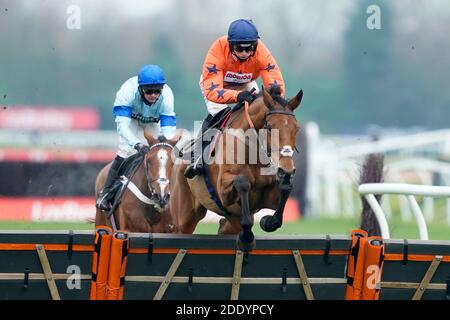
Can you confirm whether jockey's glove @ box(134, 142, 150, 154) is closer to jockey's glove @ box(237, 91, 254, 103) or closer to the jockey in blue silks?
the jockey in blue silks

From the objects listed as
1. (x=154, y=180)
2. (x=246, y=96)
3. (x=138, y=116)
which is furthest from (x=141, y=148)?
(x=246, y=96)

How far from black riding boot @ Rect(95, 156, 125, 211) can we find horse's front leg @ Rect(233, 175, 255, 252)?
1952 millimetres

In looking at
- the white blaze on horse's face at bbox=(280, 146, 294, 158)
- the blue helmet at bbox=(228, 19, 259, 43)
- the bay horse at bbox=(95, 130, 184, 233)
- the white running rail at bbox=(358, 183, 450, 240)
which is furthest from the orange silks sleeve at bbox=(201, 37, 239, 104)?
the white running rail at bbox=(358, 183, 450, 240)

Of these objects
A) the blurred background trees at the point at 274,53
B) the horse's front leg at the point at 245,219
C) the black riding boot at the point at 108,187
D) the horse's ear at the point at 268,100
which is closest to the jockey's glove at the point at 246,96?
the horse's ear at the point at 268,100

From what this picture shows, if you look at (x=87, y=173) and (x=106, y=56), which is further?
(x=106, y=56)

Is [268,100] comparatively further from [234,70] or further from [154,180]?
[154,180]

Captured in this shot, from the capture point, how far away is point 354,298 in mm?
6023

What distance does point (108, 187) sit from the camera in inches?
340

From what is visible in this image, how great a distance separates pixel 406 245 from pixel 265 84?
1807mm

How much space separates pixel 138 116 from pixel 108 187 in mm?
625

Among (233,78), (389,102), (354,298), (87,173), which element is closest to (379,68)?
(389,102)

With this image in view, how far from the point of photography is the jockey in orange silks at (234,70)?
23.5 ft
